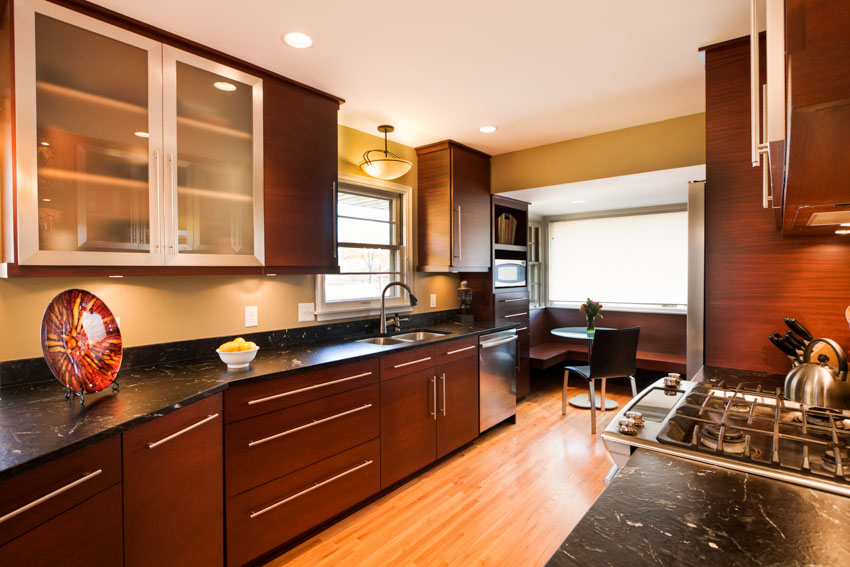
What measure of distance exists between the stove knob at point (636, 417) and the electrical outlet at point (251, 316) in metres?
2.06

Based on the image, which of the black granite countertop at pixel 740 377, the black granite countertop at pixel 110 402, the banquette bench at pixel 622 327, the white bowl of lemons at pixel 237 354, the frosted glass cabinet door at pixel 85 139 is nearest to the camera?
the black granite countertop at pixel 110 402

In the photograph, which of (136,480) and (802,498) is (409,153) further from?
(802,498)

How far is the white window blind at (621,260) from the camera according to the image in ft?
15.4

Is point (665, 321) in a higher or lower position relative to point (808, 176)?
lower

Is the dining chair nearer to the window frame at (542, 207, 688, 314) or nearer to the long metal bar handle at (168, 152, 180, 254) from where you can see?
the window frame at (542, 207, 688, 314)

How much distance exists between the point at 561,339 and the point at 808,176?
4.91m

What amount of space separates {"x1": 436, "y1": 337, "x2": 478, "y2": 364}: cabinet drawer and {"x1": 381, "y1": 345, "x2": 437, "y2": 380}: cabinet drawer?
0.24ft

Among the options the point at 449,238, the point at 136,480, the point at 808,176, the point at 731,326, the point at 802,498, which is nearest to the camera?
the point at 808,176

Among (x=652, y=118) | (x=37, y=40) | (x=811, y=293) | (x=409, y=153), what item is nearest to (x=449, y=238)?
(x=409, y=153)

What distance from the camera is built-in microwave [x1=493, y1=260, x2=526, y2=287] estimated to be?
13.8ft

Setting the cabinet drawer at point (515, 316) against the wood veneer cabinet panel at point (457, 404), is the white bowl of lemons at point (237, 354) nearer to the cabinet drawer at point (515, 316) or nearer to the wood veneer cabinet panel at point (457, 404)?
the wood veneer cabinet panel at point (457, 404)

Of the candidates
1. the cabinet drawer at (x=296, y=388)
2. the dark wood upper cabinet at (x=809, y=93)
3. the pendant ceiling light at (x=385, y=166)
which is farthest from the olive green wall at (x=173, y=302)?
the dark wood upper cabinet at (x=809, y=93)

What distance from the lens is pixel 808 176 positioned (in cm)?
73

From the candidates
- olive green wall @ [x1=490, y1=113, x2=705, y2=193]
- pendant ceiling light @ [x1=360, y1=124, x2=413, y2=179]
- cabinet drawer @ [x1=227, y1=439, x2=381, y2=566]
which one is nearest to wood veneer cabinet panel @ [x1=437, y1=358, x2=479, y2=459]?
cabinet drawer @ [x1=227, y1=439, x2=381, y2=566]
